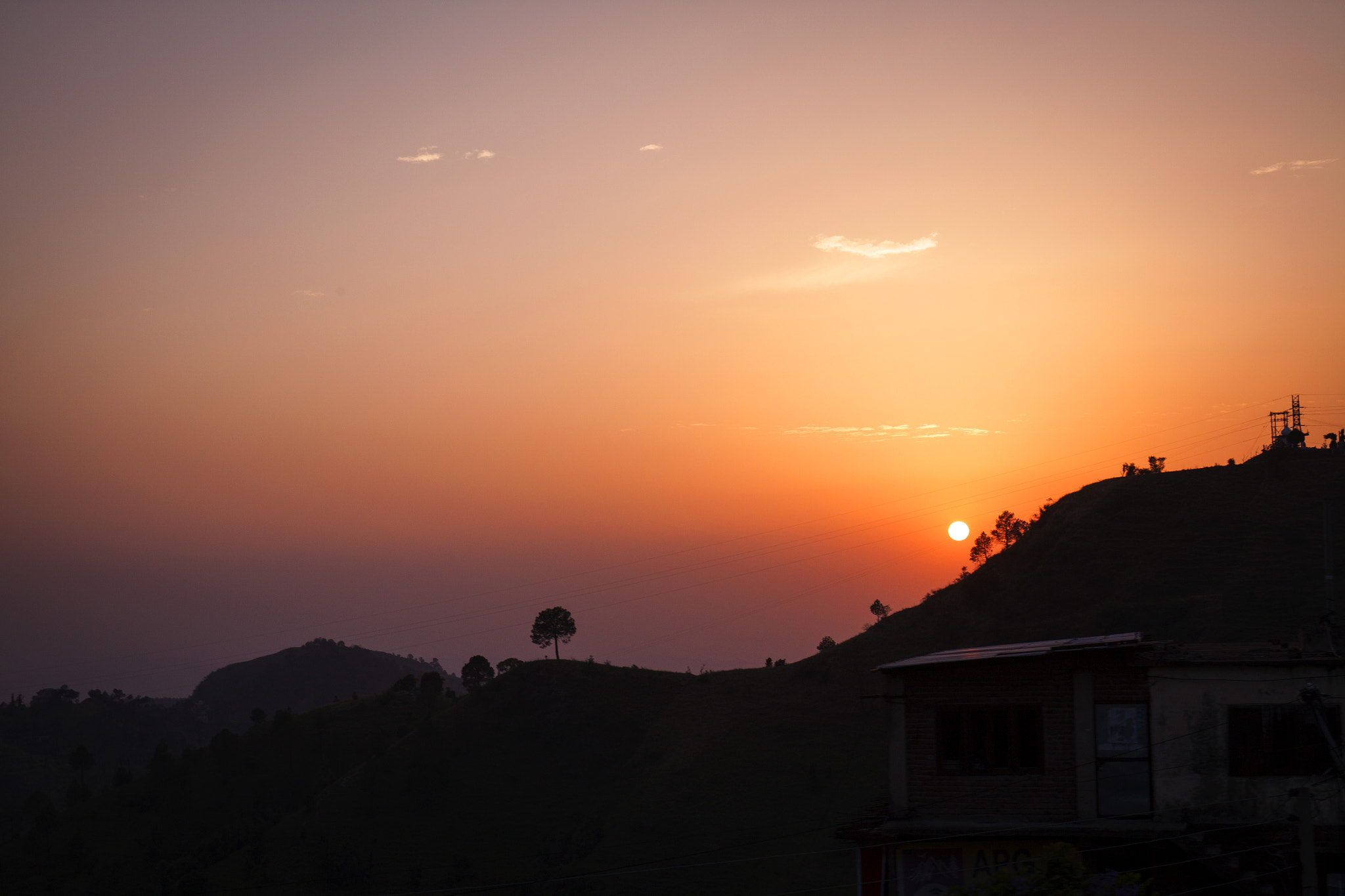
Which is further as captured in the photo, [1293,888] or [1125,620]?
[1125,620]

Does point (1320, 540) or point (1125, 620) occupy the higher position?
point (1320, 540)

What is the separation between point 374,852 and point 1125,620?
66.8 m

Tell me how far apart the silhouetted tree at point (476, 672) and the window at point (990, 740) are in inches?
4149

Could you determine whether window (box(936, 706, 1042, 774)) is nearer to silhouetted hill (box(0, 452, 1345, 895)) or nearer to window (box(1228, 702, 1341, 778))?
window (box(1228, 702, 1341, 778))

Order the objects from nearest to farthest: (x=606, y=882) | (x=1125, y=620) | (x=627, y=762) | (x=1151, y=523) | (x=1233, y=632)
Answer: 1. (x=606, y=882)
2. (x=1233, y=632)
3. (x=1125, y=620)
4. (x=627, y=762)
5. (x=1151, y=523)

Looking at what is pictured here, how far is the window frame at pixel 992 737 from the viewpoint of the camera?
28.8 metres

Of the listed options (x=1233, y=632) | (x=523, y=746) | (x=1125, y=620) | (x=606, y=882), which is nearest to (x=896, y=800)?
(x=606, y=882)

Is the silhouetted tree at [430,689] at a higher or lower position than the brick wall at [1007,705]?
lower

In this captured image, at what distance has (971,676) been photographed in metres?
29.9

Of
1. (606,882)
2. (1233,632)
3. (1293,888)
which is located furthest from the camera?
(1233,632)

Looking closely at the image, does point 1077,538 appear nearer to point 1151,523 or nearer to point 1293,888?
point 1151,523

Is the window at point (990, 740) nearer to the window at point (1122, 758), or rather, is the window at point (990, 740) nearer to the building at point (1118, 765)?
the building at point (1118, 765)

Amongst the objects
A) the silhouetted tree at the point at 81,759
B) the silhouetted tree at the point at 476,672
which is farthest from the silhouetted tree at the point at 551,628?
the silhouetted tree at the point at 81,759

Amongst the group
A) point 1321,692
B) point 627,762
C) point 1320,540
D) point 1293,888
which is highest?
point 1320,540
